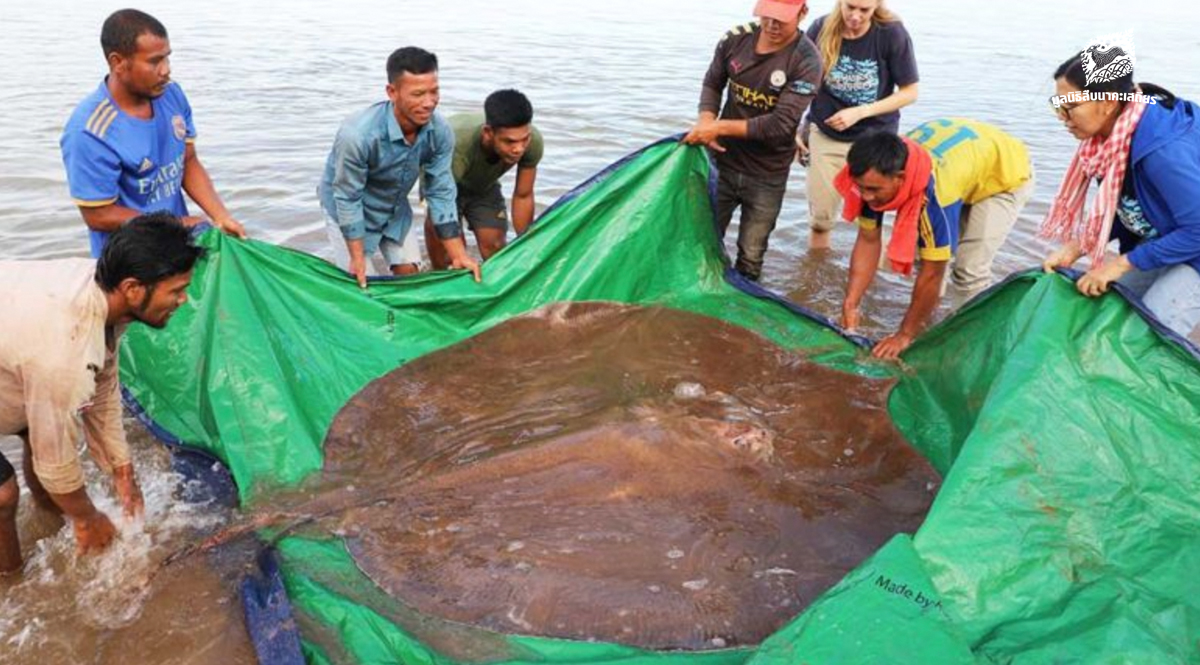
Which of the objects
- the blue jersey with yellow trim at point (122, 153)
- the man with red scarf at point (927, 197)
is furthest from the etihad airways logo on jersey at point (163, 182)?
the man with red scarf at point (927, 197)

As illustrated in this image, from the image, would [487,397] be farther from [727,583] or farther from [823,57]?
[823,57]

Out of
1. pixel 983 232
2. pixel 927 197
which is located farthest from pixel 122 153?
pixel 983 232

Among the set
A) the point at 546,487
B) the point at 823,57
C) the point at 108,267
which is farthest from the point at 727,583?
the point at 823,57

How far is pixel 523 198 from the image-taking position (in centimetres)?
554

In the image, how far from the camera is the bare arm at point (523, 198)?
5398 millimetres

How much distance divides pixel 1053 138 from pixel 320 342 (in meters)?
10.5

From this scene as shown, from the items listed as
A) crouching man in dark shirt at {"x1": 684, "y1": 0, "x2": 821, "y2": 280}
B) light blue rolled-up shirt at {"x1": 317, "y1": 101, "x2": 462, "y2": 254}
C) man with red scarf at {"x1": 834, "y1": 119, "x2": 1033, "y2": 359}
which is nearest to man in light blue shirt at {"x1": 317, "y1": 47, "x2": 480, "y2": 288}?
light blue rolled-up shirt at {"x1": 317, "y1": 101, "x2": 462, "y2": 254}

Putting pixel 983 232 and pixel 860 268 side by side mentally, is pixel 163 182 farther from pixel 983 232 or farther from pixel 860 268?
pixel 983 232

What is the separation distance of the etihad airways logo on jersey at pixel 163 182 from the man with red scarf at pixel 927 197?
3128 mm

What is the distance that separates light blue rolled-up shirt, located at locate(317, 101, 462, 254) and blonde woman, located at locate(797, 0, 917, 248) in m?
2.39

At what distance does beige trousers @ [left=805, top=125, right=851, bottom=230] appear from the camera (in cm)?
579

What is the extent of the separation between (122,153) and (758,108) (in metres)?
3.25

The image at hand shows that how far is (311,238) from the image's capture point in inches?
282

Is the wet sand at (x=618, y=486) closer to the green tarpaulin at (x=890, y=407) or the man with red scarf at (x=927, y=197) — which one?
the green tarpaulin at (x=890, y=407)
